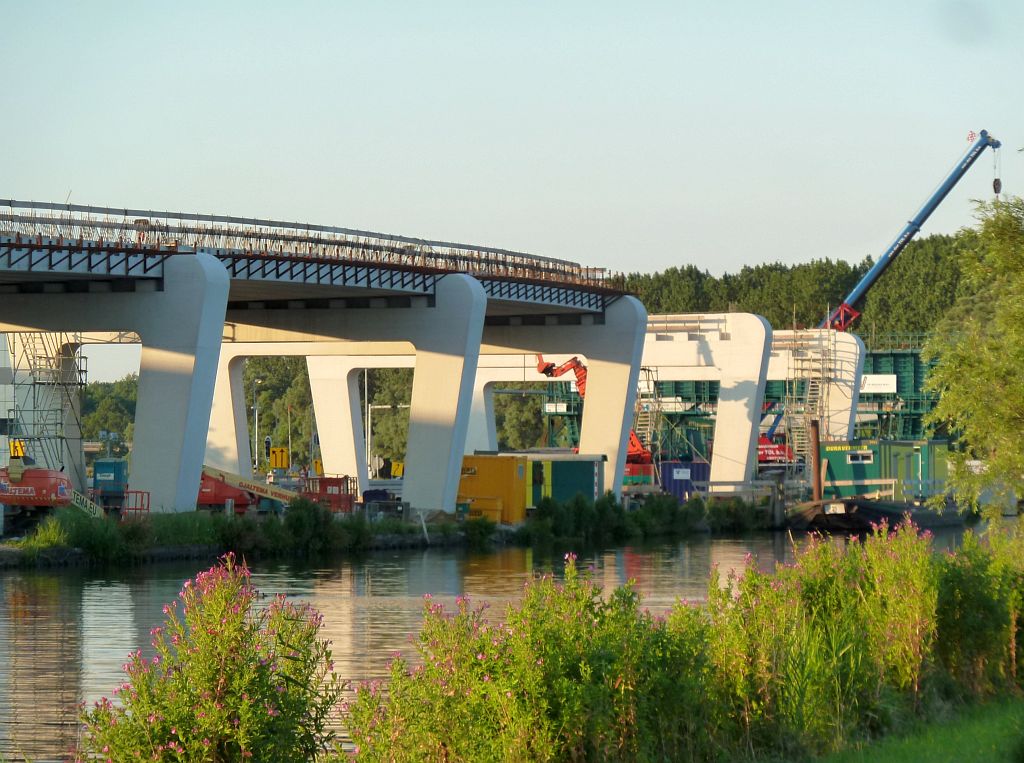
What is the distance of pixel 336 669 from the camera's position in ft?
78.3


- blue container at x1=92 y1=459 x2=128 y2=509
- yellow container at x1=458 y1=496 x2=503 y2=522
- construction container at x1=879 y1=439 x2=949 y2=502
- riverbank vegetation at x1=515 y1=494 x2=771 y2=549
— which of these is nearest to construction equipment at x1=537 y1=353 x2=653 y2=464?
construction container at x1=879 y1=439 x2=949 y2=502

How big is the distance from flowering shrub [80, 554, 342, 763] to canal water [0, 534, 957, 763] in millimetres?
5857

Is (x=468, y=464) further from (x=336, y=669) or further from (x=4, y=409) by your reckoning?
(x=336, y=669)

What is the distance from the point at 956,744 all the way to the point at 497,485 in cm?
4741

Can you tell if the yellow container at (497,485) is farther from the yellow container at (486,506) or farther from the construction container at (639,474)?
the construction container at (639,474)

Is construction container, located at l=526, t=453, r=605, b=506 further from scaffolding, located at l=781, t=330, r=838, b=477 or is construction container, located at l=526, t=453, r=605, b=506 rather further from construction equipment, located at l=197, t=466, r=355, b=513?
scaffolding, located at l=781, t=330, r=838, b=477

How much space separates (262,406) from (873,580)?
130173 mm

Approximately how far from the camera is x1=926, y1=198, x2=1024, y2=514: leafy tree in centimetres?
2494

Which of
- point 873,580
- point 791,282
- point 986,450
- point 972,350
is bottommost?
point 873,580

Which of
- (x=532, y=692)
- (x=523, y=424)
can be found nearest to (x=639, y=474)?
(x=523, y=424)

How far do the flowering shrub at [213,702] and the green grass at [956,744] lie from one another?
18.8ft

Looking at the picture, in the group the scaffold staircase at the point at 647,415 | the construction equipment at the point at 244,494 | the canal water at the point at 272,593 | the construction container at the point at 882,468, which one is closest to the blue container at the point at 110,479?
the construction equipment at the point at 244,494

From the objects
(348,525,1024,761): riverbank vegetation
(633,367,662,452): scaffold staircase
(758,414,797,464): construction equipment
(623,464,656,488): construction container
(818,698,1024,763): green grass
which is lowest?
(818,698,1024,763): green grass

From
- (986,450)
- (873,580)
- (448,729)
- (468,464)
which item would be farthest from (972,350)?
(468,464)
